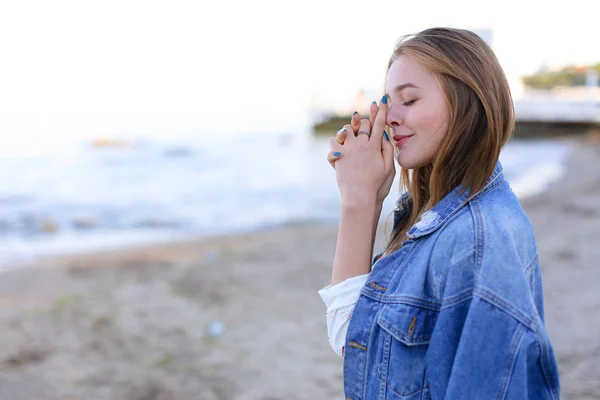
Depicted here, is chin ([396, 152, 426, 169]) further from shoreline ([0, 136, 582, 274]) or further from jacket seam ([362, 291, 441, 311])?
shoreline ([0, 136, 582, 274])

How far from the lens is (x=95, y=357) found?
4.16m

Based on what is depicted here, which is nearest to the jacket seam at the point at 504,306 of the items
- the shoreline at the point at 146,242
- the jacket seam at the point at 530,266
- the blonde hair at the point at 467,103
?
the jacket seam at the point at 530,266

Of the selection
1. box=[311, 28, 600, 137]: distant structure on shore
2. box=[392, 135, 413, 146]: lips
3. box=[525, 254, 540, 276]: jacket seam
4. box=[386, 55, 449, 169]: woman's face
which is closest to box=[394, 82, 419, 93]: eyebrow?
box=[386, 55, 449, 169]: woman's face

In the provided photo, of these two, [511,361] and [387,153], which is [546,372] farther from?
[387,153]

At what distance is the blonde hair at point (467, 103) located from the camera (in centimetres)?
125

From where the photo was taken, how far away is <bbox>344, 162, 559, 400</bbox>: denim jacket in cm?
106

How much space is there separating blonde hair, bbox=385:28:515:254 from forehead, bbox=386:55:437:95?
0.04ft

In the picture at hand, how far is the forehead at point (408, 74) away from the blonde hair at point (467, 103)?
1 cm

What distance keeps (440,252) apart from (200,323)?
393 cm

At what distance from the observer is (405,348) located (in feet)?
3.94

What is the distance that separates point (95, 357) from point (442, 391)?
3.63m

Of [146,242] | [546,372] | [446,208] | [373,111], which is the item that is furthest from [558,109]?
[546,372]

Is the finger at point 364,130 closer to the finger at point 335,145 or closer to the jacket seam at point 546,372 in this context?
the finger at point 335,145

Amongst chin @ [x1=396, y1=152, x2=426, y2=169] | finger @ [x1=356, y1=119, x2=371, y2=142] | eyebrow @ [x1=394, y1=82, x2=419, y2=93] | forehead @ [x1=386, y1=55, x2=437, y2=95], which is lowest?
chin @ [x1=396, y1=152, x2=426, y2=169]
